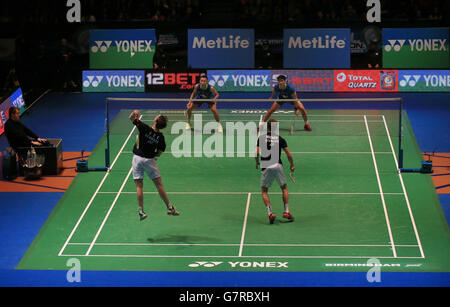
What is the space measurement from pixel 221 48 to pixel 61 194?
12578 millimetres

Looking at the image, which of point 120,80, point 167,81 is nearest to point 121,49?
point 120,80

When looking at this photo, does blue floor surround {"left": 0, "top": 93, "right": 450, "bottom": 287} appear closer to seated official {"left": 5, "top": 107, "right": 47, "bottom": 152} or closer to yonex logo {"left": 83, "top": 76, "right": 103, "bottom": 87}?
yonex logo {"left": 83, "top": 76, "right": 103, "bottom": 87}

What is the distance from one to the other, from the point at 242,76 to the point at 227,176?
1013 cm

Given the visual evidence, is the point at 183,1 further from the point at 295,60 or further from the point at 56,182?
the point at 56,182

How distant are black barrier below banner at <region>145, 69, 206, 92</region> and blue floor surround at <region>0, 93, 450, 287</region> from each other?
1.92ft

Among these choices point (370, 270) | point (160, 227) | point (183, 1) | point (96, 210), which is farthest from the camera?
point (183, 1)

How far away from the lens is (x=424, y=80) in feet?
94.6

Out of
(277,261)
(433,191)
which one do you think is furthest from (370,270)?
(433,191)

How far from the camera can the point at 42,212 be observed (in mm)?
17359

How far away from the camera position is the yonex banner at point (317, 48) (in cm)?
2911

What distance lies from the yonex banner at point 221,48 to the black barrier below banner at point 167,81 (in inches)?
27.1

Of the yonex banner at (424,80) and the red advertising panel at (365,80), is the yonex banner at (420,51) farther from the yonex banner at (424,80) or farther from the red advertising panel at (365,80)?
the red advertising panel at (365,80)

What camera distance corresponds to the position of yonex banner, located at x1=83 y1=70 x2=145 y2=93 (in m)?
29.3

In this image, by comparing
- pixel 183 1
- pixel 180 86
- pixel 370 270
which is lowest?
pixel 370 270
